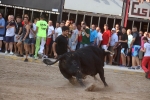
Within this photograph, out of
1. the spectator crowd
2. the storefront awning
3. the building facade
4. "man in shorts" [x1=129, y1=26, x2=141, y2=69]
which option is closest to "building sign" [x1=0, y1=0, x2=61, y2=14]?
the building facade

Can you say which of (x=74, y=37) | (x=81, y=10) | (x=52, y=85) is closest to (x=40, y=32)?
(x=74, y=37)

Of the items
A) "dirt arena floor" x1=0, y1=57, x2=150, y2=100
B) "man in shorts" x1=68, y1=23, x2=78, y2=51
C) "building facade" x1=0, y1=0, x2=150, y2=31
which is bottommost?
"dirt arena floor" x1=0, y1=57, x2=150, y2=100

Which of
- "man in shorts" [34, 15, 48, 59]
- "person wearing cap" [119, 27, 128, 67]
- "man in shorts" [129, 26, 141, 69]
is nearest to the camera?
"man in shorts" [34, 15, 48, 59]

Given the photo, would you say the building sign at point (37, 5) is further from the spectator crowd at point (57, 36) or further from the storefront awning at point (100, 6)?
the spectator crowd at point (57, 36)

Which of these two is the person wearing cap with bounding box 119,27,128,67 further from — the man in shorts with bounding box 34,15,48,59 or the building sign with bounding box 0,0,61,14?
the building sign with bounding box 0,0,61,14

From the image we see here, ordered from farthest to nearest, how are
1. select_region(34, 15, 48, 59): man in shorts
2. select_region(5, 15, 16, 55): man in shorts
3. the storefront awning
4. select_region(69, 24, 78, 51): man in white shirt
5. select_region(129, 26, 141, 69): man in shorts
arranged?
the storefront awning < select_region(69, 24, 78, 51): man in white shirt < select_region(5, 15, 16, 55): man in shorts < select_region(129, 26, 141, 69): man in shorts < select_region(34, 15, 48, 59): man in shorts

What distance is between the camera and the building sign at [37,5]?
20109 millimetres

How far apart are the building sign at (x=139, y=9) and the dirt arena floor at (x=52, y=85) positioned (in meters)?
7.70

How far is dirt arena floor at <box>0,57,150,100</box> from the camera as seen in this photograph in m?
7.36

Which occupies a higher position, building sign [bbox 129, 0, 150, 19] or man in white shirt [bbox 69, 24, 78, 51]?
building sign [bbox 129, 0, 150, 19]

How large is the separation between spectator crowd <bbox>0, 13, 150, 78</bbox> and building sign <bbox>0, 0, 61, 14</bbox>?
164 inches

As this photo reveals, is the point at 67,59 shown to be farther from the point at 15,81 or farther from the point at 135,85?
the point at 135,85

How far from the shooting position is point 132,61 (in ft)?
49.5

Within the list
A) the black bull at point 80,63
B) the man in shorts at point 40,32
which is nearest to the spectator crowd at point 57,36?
the man in shorts at point 40,32
